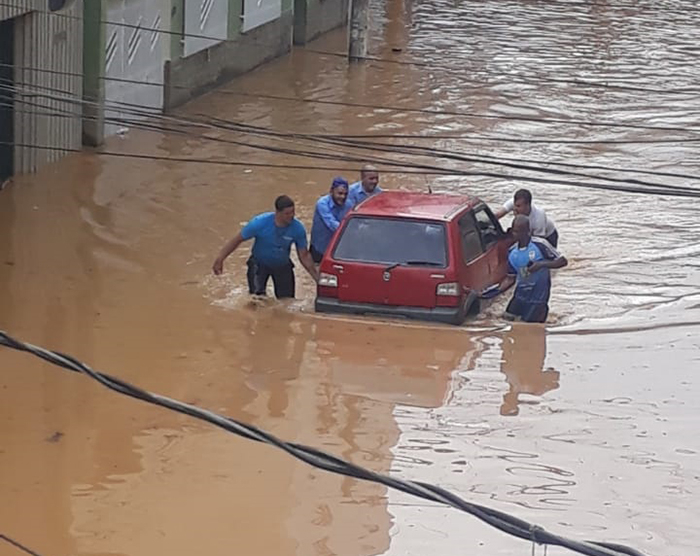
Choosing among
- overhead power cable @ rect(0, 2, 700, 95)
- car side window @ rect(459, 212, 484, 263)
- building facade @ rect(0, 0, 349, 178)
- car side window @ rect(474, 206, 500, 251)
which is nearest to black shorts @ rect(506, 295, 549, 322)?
car side window @ rect(459, 212, 484, 263)

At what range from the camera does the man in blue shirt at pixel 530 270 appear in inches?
556

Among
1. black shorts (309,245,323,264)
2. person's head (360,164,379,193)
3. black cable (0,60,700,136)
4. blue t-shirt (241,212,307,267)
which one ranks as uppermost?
black cable (0,60,700,136)

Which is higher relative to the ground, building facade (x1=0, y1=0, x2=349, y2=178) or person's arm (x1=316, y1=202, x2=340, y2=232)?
building facade (x1=0, y1=0, x2=349, y2=178)

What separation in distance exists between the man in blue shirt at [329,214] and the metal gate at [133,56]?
8451 millimetres

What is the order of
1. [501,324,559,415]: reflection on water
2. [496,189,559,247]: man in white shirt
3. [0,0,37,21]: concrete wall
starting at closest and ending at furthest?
[501,324,559,415]: reflection on water
[496,189,559,247]: man in white shirt
[0,0,37,21]: concrete wall

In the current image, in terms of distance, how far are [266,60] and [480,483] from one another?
25576 millimetres

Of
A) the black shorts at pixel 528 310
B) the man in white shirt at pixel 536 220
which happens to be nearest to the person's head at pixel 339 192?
the man in white shirt at pixel 536 220

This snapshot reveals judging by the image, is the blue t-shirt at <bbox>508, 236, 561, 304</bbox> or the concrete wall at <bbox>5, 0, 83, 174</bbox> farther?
the concrete wall at <bbox>5, 0, 83, 174</bbox>

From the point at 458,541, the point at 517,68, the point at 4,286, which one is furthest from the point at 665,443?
the point at 517,68

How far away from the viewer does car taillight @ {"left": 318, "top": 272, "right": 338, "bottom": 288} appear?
14289mm

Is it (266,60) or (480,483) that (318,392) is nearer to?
(480,483)

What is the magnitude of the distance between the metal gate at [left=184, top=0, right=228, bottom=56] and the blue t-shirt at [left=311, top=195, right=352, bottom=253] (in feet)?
43.0

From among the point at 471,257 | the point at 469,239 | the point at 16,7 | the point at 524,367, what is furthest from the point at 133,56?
the point at 524,367

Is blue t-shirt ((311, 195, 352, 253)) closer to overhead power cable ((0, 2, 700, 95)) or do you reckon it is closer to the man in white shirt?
the man in white shirt
